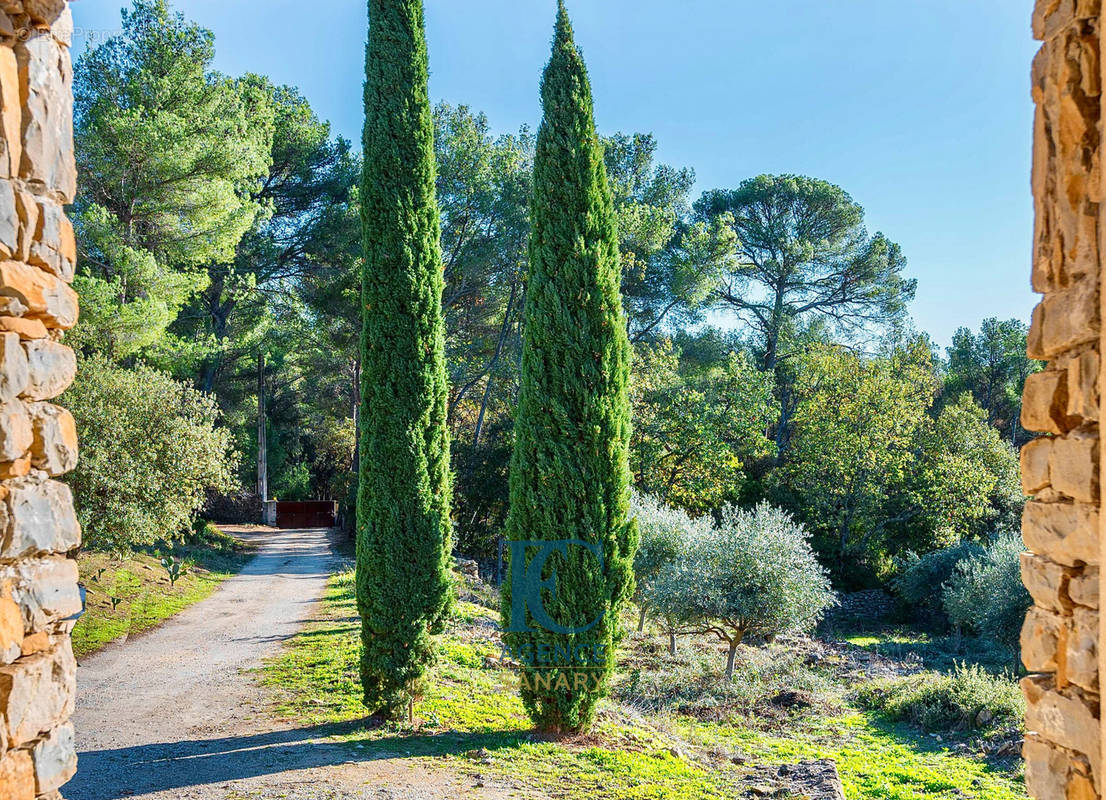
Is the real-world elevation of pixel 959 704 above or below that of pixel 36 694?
below

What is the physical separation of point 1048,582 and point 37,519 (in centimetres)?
291

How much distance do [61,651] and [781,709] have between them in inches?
358

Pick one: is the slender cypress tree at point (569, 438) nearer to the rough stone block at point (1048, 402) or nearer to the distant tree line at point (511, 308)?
the rough stone block at point (1048, 402)

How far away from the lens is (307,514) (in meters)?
27.5

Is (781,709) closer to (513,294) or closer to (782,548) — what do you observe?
(782,548)

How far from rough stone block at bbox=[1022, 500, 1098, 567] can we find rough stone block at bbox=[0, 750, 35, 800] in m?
2.93

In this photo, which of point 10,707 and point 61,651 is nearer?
point 10,707

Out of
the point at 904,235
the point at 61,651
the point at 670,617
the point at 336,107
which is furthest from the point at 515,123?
the point at 61,651

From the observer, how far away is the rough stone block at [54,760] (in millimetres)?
2207

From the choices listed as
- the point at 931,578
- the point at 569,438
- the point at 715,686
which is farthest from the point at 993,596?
the point at 569,438

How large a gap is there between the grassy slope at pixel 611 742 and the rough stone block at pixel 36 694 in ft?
13.1

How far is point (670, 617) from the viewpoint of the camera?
11.1 metres

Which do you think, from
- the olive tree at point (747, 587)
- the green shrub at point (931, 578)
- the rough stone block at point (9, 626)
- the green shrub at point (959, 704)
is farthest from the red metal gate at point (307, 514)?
the rough stone block at point (9, 626)

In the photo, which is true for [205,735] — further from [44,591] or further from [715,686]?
[715,686]
